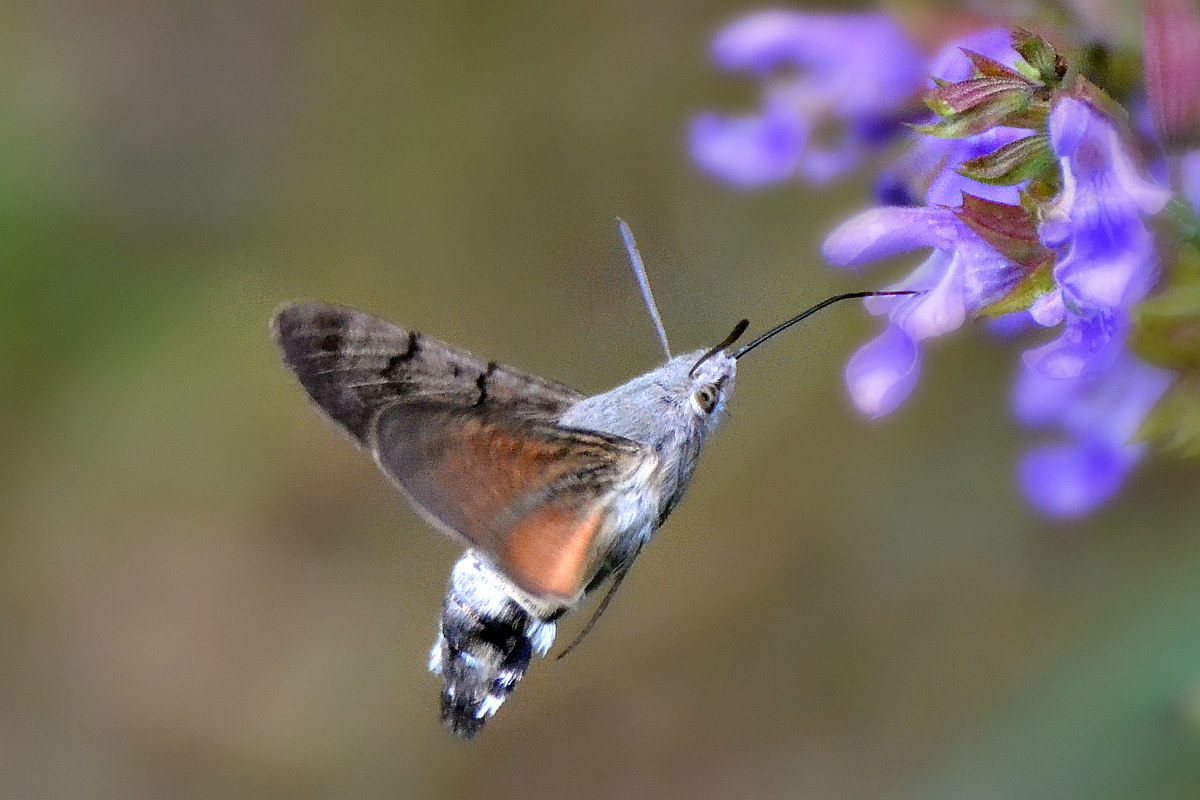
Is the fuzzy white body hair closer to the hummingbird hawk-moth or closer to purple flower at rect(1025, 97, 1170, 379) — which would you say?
the hummingbird hawk-moth

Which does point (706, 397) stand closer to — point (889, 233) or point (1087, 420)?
point (889, 233)

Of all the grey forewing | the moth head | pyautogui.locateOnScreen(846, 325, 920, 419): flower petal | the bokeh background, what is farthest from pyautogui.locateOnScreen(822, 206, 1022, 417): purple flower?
the bokeh background

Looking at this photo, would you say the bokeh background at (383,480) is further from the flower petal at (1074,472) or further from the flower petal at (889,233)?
the flower petal at (889,233)

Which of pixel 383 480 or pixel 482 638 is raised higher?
pixel 482 638

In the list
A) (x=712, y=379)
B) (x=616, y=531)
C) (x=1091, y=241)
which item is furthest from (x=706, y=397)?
(x=1091, y=241)

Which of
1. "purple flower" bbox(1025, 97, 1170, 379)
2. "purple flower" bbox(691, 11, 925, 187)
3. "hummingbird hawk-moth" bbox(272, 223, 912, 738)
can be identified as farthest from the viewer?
"purple flower" bbox(691, 11, 925, 187)

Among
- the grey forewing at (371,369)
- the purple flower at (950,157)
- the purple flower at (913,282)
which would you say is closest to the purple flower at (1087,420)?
the purple flower at (950,157)

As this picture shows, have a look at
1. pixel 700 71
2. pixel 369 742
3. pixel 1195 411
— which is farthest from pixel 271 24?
pixel 1195 411
